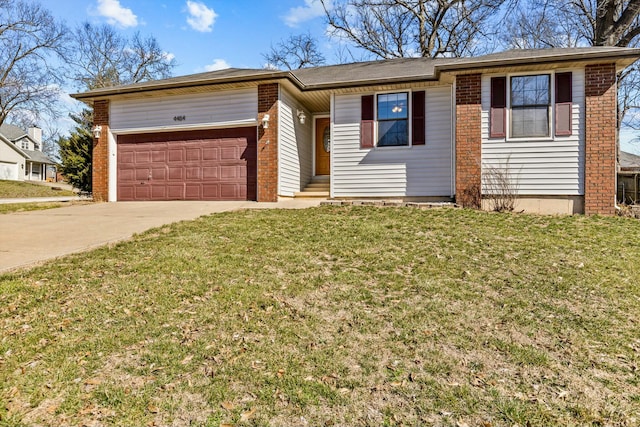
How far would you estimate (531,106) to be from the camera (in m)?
8.93

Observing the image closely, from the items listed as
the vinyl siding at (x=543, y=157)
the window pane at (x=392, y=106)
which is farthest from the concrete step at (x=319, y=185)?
the vinyl siding at (x=543, y=157)

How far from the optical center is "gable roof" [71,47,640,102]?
827cm

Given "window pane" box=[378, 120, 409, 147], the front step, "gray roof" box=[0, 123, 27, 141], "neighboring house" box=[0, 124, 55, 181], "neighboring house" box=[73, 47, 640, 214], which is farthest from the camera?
"gray roof" box=[0, 123, 27, 141]

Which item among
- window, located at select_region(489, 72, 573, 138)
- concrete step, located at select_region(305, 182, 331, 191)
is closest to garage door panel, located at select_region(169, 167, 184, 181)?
concrete step, located at select_region(305, 182, 331, 191)

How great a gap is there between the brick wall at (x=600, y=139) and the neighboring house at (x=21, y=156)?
133 ft

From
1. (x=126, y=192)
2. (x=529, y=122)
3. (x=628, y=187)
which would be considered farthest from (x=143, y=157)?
(x=628, y=187)

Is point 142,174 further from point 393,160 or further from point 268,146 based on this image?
point 393,160

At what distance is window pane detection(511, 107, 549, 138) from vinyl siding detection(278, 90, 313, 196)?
222 inches

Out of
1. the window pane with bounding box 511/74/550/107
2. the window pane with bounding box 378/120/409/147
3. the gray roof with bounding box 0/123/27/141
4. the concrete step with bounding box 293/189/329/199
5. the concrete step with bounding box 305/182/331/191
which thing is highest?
the gray roof with bounding box 0/123/27/141

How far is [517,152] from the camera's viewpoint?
903cm

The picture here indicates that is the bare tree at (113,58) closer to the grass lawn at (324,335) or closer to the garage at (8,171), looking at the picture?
the garage at (8,171)

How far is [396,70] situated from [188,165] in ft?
21.5

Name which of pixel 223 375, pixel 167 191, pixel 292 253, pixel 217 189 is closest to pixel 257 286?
pixel 292 253

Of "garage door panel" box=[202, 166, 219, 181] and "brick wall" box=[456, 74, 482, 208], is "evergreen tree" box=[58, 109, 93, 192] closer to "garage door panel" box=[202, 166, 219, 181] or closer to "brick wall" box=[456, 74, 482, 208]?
"garage door panel" box=[202, 166, 219, 181]
